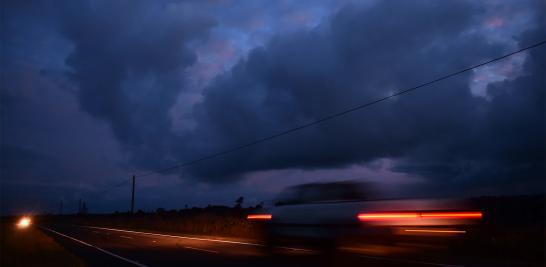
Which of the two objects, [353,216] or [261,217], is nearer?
[353,216]

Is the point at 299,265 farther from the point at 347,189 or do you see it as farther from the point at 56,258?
the point at 56,258

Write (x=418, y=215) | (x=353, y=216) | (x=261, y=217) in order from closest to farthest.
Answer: (x=418, y=215) < (x=353, y=216) < (x=261, y=217)

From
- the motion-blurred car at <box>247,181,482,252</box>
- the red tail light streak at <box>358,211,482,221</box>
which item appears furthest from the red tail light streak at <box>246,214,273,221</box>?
the red tail light streak at <box>358,211,482,221</box>

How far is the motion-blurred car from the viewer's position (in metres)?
11.3

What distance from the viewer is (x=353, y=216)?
12.5 metres

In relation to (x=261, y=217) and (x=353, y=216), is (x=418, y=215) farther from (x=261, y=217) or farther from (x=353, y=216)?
(x=261, y=217)

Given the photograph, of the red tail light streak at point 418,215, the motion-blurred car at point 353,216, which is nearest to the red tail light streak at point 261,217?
the motion-blurred car at point 353,216

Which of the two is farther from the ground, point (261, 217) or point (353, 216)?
point (261, 217)

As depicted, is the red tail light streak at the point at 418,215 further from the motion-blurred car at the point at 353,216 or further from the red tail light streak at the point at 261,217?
the red tail light streak at the point at 261,217

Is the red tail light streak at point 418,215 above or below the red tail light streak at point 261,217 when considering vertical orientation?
below

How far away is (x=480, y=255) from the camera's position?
15.5 meters

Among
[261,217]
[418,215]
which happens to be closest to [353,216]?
[418,215]

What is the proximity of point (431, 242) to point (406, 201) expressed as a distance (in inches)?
41.7

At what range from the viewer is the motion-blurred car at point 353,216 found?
11.3 meters
